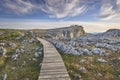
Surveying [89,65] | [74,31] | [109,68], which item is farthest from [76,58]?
[74,31]

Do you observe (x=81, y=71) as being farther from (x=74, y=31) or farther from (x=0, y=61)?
(x=74, y=31)

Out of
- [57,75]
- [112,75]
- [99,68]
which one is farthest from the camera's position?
[99,68]

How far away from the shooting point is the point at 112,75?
17484mm

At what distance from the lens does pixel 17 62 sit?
921 inches

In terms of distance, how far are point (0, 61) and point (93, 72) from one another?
13.2 metres

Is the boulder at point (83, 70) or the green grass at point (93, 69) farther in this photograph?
the boulder at point (83, 70)

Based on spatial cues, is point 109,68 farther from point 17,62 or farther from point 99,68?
point 17,62

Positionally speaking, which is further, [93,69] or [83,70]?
[93,69]

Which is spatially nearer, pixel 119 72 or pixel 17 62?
pixel 119 72

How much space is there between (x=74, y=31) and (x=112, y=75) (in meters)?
103

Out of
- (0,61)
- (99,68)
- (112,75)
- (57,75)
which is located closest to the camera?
(57,75)

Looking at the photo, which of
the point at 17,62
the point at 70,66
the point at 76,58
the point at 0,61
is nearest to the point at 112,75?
the point at 70,66

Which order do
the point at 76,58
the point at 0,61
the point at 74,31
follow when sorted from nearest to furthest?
the point at 76,58 < the point at 0,61 < the point at 74,31

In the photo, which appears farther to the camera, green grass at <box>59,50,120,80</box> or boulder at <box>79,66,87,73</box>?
boulder at <box>79,66,87,73</box>
